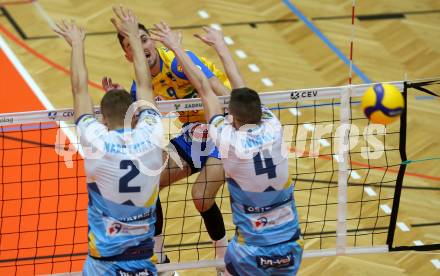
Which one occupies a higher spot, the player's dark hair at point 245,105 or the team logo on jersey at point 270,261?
the player's dark hair at point 245,105

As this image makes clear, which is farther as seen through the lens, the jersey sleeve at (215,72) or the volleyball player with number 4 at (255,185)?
the jersey sleeve at (215,72)

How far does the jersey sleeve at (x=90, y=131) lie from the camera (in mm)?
7312

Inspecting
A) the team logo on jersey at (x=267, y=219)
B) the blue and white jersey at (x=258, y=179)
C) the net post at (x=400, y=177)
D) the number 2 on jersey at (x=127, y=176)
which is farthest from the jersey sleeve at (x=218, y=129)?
the net post at (x=400, y=177)

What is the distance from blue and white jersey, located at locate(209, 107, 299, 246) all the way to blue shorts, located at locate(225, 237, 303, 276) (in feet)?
Result: 0.18

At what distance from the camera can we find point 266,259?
7793 mm

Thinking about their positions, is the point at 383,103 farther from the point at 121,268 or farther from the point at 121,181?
the point at 121,268

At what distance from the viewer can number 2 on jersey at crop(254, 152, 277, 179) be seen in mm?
7645

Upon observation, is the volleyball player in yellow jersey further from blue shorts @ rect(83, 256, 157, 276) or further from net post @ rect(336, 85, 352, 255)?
blue shorts @ rect(83, 256, 157, 276)

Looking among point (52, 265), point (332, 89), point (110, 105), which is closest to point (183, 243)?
point (52, 265)

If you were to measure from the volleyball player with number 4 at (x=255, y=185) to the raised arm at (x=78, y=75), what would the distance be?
904mm

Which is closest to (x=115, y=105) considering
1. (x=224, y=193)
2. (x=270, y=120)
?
(x=270, y=120)

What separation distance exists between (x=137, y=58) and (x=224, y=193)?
12.1 feet

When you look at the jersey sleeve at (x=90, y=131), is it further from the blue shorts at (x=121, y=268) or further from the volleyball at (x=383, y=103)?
the volleyball at (x=383, y=103)

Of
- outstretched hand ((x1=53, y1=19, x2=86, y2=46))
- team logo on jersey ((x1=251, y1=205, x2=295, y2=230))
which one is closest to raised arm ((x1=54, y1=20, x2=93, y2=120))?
outstretched hand ((x1=53, y1=19, x2=86, y2=46))
